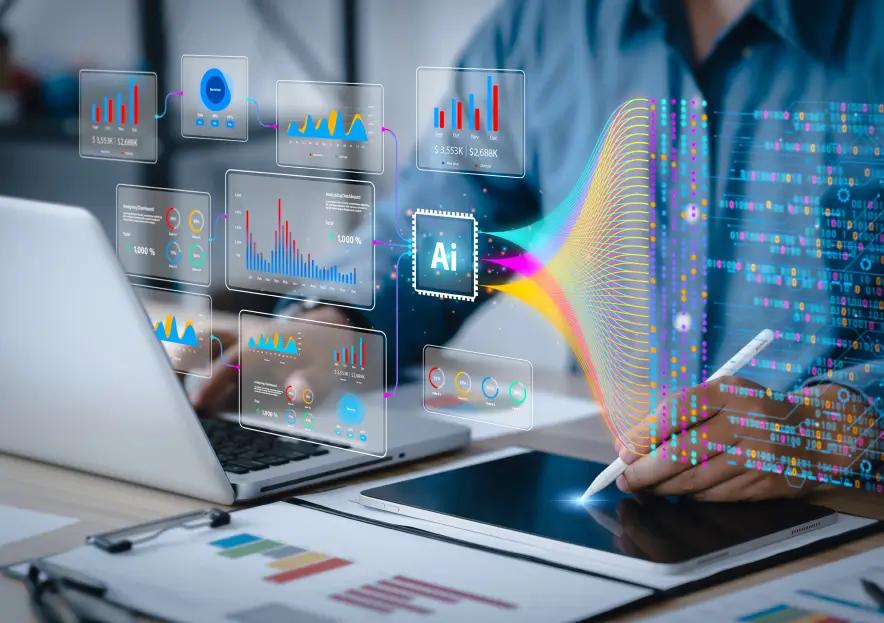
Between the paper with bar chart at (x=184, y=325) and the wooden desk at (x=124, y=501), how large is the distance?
199 millimetres

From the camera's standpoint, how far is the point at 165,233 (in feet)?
4.63

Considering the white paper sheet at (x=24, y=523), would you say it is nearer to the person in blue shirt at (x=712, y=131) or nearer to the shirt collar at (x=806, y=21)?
the person in blue shirt at (x=712, y=131)

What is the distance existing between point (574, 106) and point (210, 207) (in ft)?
1.36

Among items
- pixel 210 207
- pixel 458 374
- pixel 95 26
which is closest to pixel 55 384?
pixel 210 207

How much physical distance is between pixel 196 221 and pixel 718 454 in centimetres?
62

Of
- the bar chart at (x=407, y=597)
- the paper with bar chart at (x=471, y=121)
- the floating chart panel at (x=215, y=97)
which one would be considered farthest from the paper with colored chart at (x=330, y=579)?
the floating chart panel at (x=215, y=97)

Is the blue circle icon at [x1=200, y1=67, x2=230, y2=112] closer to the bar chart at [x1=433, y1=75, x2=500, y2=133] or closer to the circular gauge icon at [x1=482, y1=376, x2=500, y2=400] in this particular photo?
the bar chart at [x1=433, y1=75, x2=500, y2=133]

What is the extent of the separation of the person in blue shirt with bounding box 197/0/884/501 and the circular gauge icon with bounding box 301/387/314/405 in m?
0.08

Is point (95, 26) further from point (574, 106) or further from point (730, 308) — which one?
Result: point (730, 308)

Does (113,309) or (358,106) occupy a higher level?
(358,106)

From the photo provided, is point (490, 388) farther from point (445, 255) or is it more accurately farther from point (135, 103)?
point (135, 103)

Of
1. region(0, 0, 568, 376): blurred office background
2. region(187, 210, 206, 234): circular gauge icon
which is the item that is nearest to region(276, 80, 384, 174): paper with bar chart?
region(0, 0, 568, 376): blurred office background

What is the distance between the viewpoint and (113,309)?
1.12 m

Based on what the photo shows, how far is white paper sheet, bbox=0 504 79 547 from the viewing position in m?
1.05
